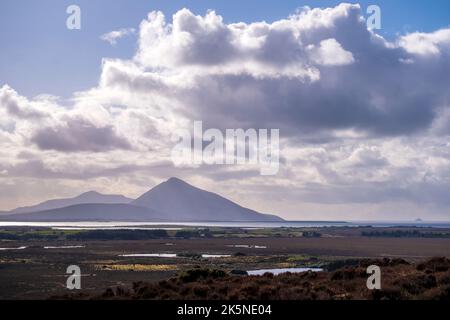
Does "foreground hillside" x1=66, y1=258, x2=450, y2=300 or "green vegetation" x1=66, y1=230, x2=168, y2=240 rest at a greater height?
"foreground hillside" x1=66, y1=258, x2=450, y2=300

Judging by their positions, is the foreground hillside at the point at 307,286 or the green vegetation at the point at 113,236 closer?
the foreground hillside at the point at 307,286

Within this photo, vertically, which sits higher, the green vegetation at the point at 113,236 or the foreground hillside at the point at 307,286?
the foreground hillside at the point at 307,286

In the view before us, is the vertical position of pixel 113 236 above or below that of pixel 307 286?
below

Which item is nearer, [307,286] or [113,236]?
[307,286]

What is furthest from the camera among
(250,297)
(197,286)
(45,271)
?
(45,271)

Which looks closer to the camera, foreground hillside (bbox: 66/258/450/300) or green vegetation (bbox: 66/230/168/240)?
foreground hillside (bbox: 66/258/450/300)
